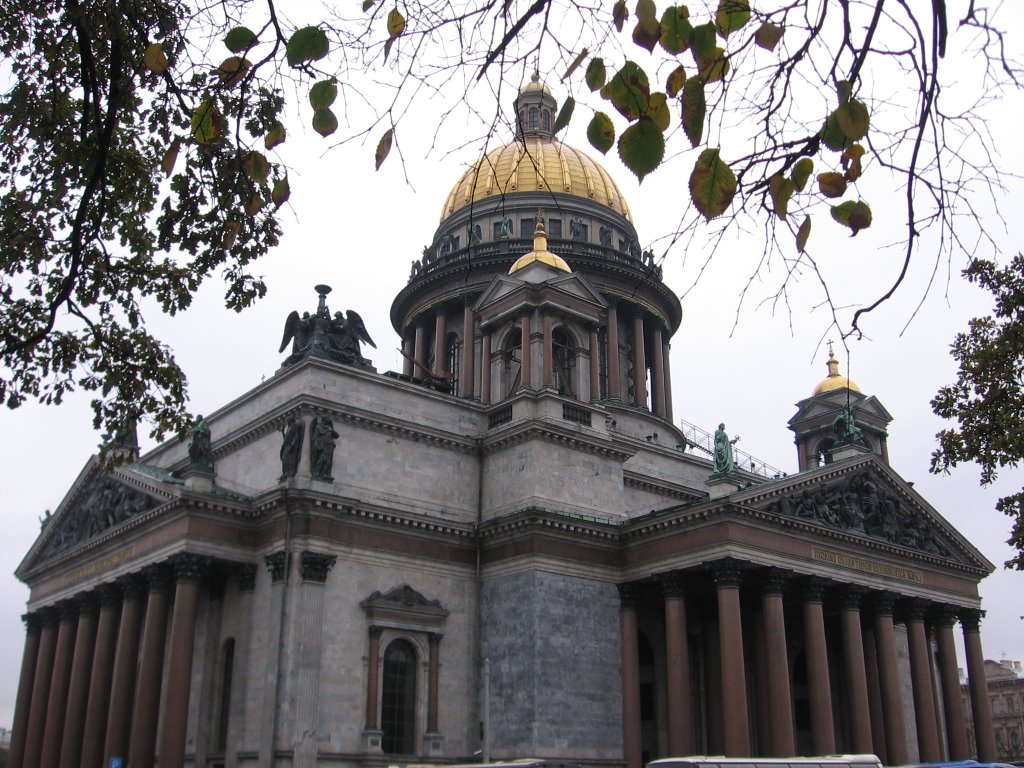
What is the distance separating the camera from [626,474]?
Answer: 136 feet

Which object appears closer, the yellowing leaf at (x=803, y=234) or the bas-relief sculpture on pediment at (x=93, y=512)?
the yellowing leaf at (x=803, y=234)

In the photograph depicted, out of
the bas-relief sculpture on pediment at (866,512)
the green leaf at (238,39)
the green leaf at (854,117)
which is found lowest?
the green leaf at (854,117)

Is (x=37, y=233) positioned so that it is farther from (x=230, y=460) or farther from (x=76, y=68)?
(x=230, y=460)

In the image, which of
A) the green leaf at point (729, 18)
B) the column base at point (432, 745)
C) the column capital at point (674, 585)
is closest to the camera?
the green leaf at point (729, 18)

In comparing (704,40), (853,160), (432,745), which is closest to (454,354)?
(432,745)

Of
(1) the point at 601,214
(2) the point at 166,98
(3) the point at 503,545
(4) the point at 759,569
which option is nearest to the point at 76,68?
(2) the point at 166,98

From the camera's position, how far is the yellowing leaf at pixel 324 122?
780cm

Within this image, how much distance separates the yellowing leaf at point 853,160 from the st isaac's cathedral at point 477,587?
26.4 m

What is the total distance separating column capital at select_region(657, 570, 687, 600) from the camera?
1394 inches

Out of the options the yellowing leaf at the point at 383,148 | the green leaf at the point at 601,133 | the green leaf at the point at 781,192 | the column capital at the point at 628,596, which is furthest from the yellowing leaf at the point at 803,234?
the column capital at the point at 628,596

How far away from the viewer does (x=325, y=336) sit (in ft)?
123

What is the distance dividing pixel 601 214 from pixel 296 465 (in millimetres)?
27479

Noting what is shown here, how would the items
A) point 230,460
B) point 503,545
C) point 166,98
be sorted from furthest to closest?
point 230,460 < point 503,545 < point 166,98

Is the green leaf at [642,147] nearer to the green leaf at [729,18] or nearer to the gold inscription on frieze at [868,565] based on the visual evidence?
the green leaf at [729,18]
